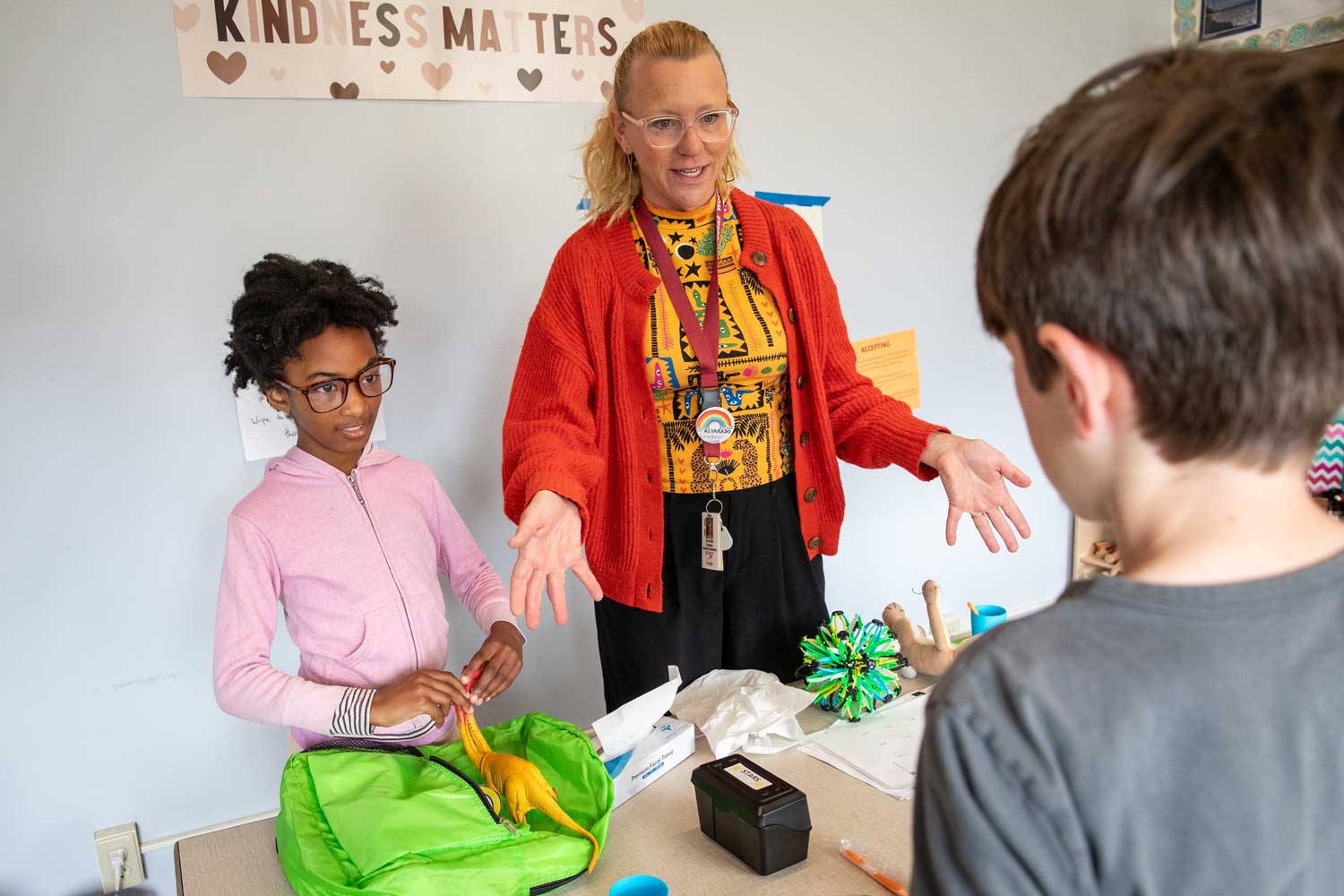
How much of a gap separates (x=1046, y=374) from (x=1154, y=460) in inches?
3.1

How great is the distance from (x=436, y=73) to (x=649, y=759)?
154 centimetres

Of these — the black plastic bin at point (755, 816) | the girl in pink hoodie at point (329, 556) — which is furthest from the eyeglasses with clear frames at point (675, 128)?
the black plastic bin at point (755, 816)

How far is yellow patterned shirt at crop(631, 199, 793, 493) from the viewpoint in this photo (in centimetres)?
158

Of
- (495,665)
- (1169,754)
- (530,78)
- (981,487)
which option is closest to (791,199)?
(530,78)

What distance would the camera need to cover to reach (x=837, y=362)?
167 centimetres

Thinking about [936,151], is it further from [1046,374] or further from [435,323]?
[1046,374]

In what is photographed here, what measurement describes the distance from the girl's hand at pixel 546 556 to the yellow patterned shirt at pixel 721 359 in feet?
1.10

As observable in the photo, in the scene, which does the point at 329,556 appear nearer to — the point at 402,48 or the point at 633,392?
the point at 633,392

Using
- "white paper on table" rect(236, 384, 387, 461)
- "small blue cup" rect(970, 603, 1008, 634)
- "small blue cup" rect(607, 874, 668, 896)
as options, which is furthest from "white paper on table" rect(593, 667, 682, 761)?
"white paper on table" rect(236, 384, 387, 461)

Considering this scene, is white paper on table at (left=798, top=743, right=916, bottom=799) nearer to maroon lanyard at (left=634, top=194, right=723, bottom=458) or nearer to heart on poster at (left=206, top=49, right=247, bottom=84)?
maroon lanyard at (left=634, top=194, right=723, bottom=458)

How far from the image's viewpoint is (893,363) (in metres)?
2.85

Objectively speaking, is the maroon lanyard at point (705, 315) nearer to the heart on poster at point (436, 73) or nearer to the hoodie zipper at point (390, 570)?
the hoodie zipper at point (390, 570)

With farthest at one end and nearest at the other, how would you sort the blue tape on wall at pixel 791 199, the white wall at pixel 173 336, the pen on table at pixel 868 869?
the blue tape on wall at pixel 791 199 < the white wall at pixel 173 336 < the pen on table at pixel 868 869

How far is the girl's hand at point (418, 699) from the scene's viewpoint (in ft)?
4.14
